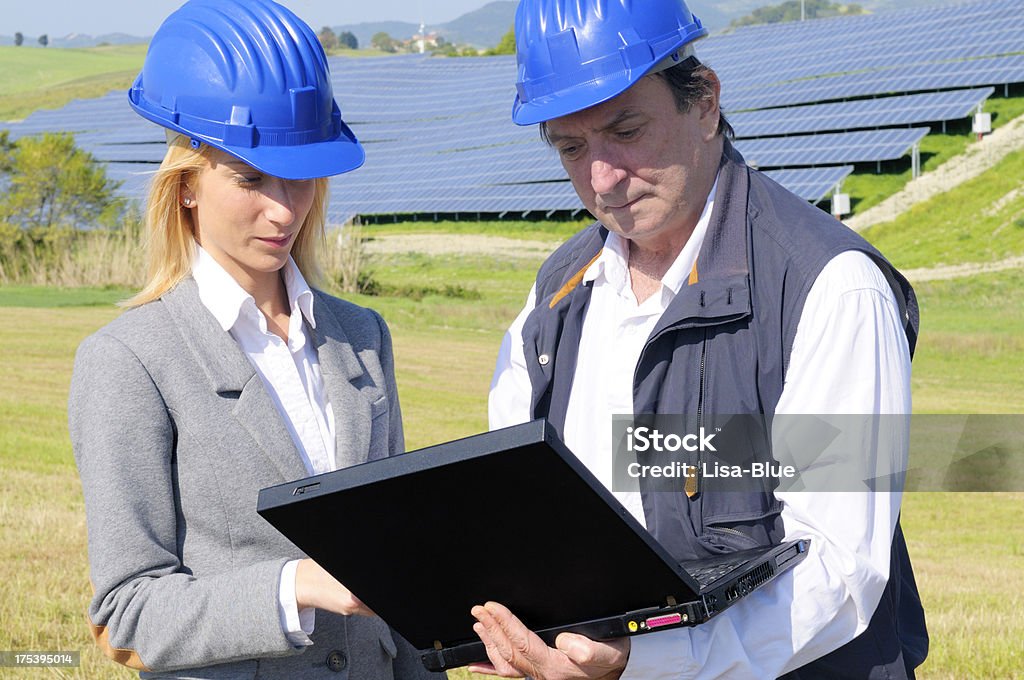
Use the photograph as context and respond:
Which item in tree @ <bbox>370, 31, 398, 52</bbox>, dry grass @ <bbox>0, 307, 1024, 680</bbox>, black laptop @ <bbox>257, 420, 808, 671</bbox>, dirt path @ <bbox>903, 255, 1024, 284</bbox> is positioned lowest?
tree @ <bbox>370, 31, 398, 52</bbox>

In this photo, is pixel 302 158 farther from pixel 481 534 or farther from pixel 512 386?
pixel 481 534

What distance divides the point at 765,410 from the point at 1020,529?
18.6 ft

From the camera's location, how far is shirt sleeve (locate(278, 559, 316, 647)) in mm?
1933

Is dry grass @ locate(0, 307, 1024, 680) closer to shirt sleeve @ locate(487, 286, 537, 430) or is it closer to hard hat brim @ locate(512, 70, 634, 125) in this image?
shirt sleeve @ locate(487, 286, 537, 430)

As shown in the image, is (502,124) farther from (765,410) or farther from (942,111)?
(765,410)

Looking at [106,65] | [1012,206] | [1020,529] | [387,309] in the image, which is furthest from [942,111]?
[106,65]

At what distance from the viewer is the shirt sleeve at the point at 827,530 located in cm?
188

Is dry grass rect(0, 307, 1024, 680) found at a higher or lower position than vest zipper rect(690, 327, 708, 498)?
lower

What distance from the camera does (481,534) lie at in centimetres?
171

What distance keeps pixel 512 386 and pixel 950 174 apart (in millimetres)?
21994

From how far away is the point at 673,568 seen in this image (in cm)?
164

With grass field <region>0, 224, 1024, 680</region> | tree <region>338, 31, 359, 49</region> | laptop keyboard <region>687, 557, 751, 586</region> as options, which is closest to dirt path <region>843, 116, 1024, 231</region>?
grass field <region>0, 224, 1024, 680</region>

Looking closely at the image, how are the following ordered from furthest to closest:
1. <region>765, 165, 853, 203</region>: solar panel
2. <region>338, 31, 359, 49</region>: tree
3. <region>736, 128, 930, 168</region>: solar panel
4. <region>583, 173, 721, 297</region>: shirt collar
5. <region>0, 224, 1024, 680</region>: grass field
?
<region>338, 31, 359, 49</region>: tree → <region>736, 128, 930, 168</region>: solar panel → <region>765, 165, 853, 203</region>: solar panel → <region>0, 224, 1024, 680</region>: grass field → <region>583, 173, 721, 297</region>: shirt collar

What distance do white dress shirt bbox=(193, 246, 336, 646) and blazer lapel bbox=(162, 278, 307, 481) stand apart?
37mm
